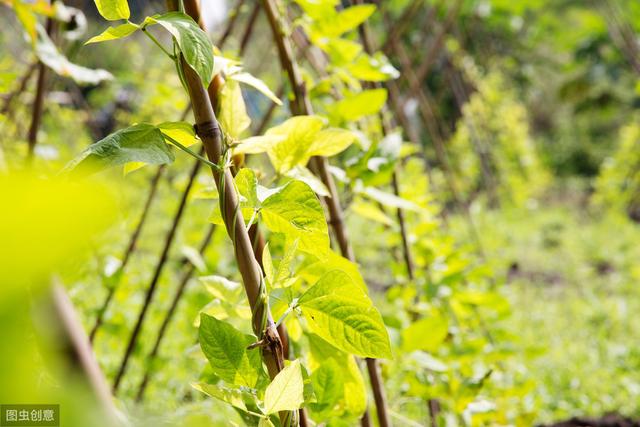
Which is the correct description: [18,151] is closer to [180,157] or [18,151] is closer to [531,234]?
[180,157]

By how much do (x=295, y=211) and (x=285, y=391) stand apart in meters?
0.12

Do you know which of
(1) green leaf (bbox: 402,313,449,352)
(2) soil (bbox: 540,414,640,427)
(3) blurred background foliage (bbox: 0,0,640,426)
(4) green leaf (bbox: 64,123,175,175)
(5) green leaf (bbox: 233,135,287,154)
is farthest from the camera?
(2) soil (bbox: 540,414,640,427)

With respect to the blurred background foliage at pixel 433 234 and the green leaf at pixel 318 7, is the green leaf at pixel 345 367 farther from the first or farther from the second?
the green leaf at pixel 318 7

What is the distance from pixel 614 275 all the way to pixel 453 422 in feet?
12.3

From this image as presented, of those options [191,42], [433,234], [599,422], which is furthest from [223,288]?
[599,422]

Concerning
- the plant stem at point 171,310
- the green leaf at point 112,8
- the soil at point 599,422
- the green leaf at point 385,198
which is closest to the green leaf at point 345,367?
the green leaf at point 385,198

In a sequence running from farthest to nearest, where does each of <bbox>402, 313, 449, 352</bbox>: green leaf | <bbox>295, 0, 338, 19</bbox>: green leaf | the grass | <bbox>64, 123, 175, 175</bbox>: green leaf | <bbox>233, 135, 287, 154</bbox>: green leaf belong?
the grass < <bbox>402, 313, 449, 352</bbox>: green leaf < <bbox>295, 0, 338, 19</bbox>: green leaf < <bbox>233, 135, 287, 154</bbox>: green leaf < <bbox>64, 123, 175, 175</bbox>: green leaf

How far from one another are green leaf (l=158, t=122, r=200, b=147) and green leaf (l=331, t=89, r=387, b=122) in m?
0.30

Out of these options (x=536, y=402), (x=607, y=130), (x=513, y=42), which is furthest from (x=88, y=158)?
(x=607, y=130)

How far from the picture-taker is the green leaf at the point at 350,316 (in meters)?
0.40

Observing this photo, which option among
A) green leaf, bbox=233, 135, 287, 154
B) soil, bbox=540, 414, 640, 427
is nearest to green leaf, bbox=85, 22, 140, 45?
green leaf, bbox=233, 135, 287, 154

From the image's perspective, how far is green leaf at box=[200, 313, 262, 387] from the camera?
15.7 inches

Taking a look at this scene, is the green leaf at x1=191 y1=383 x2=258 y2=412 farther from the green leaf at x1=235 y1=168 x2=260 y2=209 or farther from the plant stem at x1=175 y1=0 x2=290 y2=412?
the green leaf at x1=235 y1=168 x2=260 y2=209

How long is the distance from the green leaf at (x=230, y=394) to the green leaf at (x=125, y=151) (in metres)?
0.15
